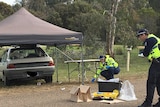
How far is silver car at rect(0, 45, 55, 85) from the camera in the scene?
12.8m

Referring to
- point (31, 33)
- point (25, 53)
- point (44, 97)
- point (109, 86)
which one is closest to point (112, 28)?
point (25, 53)

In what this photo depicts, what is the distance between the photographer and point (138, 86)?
12539mm

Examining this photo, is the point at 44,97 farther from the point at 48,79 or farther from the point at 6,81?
the point at 48,79

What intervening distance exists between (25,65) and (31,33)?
1.36 m

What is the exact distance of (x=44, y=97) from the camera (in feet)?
34.5

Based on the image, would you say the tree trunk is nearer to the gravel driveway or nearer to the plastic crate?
the gravel driveway

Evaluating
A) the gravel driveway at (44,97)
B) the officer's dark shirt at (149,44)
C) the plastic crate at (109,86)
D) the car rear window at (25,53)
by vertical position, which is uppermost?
the officer's dark shirt at (149,44)

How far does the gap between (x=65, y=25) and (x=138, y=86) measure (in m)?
41.0

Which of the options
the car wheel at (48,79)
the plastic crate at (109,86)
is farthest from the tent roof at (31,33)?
the plastic crate at (109,86)

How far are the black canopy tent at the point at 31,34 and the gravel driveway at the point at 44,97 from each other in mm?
1616

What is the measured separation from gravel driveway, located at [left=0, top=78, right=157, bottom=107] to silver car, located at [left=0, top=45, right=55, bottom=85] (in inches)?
17.6

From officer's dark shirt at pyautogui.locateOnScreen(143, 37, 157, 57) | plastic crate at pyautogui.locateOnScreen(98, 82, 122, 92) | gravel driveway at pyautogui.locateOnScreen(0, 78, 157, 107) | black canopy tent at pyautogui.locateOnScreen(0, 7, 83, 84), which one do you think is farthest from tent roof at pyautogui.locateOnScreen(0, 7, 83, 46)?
officer's dark shirt at pyautogui.locateOnScreen(143, 37, 157, 57)

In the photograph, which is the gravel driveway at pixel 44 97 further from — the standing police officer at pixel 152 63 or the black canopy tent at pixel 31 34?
the black canopy tent at pixel 31 34

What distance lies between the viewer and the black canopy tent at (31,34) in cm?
1188
